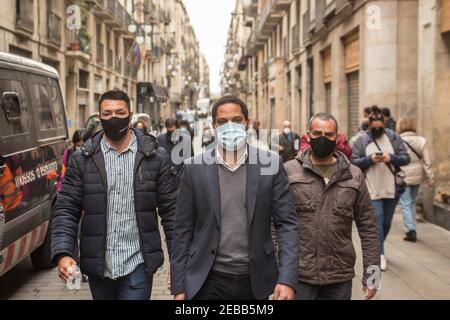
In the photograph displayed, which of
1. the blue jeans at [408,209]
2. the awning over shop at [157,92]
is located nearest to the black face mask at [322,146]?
the blue jeans at [408,209]

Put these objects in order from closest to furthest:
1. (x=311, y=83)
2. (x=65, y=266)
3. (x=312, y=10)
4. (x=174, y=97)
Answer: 1. (x=65, y=266)
2. (x=312, y=10)
3. (x=311, y=83)
4. (x=174, y=97)

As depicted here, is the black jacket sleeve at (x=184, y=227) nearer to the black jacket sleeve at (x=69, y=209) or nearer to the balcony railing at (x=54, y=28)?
the black jacket sleeve at (x=69, y=209)

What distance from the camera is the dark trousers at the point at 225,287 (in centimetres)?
303

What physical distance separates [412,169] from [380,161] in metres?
2.21

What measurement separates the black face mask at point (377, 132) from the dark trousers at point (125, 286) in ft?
12.6

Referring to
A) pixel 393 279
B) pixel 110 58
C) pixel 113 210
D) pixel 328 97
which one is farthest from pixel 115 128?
pixel 110 58

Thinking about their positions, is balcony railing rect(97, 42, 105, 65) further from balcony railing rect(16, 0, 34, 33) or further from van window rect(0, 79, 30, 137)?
van window rect(0, 79, 30, 137)

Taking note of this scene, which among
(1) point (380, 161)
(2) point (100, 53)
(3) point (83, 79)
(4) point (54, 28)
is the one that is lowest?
(1) point (380, 161)

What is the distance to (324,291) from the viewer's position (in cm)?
359

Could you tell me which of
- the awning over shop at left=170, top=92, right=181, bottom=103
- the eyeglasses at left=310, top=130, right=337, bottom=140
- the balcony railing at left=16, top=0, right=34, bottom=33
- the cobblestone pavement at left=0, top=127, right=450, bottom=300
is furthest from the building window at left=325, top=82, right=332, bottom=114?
the awning over shop at left=170, top=92, right=181, bottom=103

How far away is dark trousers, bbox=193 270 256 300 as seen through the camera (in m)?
3.03

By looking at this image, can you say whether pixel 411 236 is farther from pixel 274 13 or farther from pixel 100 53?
pixel 274 13

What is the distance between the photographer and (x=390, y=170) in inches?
265
